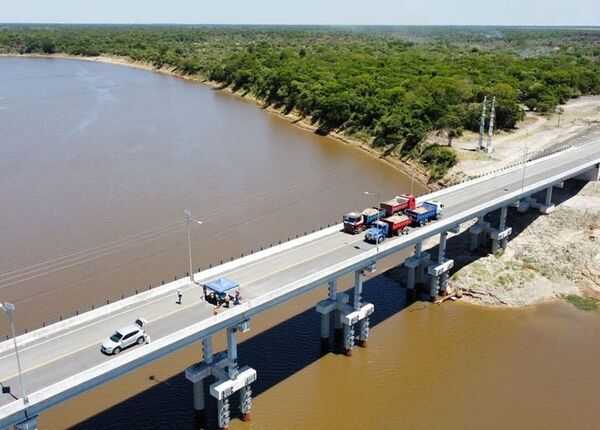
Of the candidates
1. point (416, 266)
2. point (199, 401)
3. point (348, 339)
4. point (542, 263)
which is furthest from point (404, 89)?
point (199, 401)

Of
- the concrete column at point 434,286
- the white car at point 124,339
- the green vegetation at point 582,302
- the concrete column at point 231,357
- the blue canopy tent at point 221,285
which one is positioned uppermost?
the blue canopy tent at point 221,285

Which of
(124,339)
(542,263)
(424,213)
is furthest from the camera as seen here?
(542,263)

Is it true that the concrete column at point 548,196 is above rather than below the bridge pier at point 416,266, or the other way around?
above

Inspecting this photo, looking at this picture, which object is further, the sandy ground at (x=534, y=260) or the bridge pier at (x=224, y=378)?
the sandy ground at (x=534, y=260)

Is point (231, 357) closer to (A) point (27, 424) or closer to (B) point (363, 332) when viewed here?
(A) point (27, 424)

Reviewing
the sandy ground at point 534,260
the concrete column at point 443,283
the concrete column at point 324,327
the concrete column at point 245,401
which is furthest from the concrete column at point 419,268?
the concrete column at point 245,401

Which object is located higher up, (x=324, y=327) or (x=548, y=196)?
(x=548, y=196)

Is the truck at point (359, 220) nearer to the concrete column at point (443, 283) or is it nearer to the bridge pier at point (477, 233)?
the concrete column at point (443, 283)

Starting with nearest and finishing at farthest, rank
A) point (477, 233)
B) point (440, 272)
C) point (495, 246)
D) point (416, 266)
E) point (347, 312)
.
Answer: point (347, 312) < point (440, 272) < point (416, 266) < point (495, 246) < point (477, 233)
